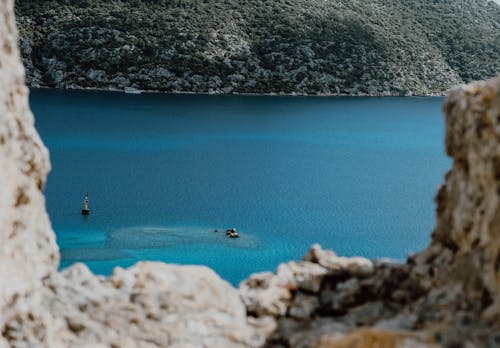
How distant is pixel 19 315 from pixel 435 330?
4513 mm

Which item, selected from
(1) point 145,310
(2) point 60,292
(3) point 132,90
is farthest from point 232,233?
(3) point 132,90

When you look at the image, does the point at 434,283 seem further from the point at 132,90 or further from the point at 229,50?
the point at 229,50

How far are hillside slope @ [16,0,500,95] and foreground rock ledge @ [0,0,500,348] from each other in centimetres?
8312

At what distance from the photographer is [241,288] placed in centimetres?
912

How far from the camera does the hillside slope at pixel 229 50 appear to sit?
90.5 metres

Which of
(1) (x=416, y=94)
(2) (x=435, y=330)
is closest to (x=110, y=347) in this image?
(2) (x=435, y=330)

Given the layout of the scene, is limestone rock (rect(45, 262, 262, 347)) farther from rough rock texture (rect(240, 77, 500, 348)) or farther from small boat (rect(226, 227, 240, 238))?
small boat (rect(226, 227, 240, 238))

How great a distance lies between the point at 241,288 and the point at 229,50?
88.6 metres

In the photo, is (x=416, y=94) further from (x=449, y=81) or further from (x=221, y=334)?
(x=221, y=334)

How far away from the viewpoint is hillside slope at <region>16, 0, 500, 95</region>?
90.5m

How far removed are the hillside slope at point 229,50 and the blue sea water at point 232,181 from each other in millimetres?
13162

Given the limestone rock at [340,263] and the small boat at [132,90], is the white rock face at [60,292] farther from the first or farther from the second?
the small boat at [132,90]

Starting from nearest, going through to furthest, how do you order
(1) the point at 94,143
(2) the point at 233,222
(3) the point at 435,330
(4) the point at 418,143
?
(3) the point at 435,330, (2) the point at 233,222, (1) the point at 94,143, (4) the point at 418,143

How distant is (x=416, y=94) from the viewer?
103000 millimetres
